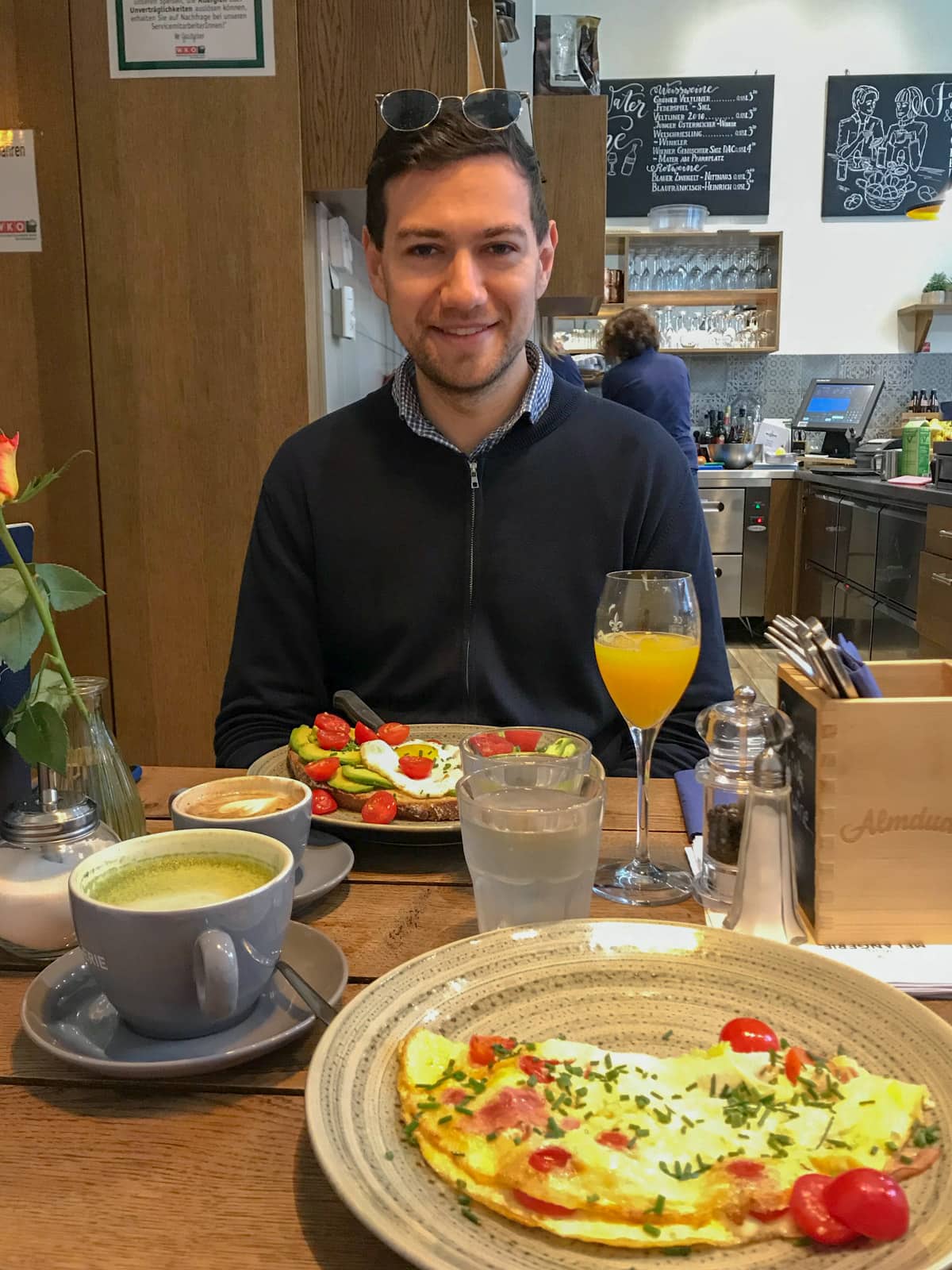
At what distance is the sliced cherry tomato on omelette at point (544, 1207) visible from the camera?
0.48 metres

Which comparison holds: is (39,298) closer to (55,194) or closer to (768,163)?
(55,194)

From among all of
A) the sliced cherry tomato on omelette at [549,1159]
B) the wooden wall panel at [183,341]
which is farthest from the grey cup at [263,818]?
the wooden wall panel at [183,341]

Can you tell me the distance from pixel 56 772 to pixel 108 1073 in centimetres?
26

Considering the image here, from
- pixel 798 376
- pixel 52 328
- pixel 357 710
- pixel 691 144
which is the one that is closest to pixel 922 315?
pixel 798 376

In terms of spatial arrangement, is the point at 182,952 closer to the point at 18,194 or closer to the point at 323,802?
the point at 323,802

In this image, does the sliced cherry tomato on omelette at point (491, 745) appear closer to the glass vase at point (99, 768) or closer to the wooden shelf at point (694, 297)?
the glass vase at point (99, 768)

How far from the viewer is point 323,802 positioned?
1.05 metres

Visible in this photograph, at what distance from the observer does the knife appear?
4.30 feet

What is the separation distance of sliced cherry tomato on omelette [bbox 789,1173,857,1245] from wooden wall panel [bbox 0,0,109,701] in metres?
2.38

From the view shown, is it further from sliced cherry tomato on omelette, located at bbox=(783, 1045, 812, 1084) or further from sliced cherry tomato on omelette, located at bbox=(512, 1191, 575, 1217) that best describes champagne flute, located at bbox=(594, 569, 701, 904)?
sliced cherry tomato on omelette, located at bbox=(512, 1191, 575, 1217)

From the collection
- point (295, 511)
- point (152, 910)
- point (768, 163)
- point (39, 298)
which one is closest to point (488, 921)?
point (152, 910)

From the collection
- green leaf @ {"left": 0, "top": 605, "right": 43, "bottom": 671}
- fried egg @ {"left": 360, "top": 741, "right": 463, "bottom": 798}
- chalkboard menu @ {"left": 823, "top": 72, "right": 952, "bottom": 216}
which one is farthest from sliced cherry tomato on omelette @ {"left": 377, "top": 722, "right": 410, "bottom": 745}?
chalkboard menu @ {"left": 823, "top": 72, "right": 952, "bottom": 216}

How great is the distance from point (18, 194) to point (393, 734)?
1.99m

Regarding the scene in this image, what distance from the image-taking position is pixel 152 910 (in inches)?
24.3
